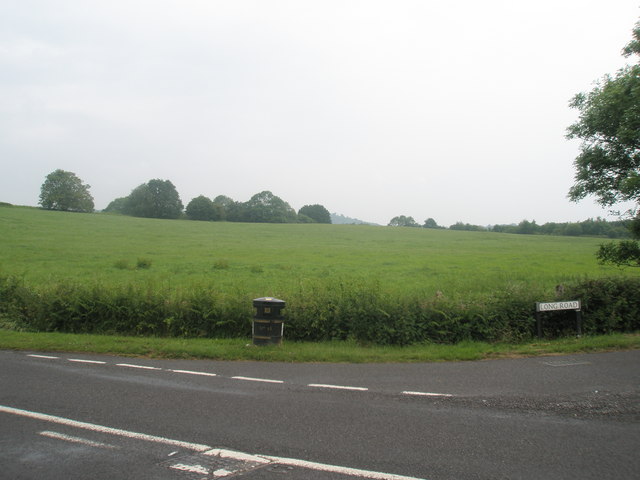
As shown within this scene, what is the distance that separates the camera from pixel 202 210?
96.8m

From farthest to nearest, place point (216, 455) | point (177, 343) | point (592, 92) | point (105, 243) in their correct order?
point (105, 243)
point (592, 92)
point (177, 343)
point (216, 455)

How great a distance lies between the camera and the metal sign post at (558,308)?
10203 mm

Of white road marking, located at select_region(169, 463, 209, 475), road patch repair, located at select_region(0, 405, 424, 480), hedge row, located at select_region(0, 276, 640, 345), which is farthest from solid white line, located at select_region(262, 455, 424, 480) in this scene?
hedge row, located at select_region(0, 276, 640, 345)

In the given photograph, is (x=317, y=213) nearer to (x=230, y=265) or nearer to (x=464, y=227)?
(x=464, y=227)

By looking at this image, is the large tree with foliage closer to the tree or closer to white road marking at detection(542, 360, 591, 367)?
white road marking at detection(542, 360, 591, 367)

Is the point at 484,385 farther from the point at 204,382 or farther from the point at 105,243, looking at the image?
the point at 105,243

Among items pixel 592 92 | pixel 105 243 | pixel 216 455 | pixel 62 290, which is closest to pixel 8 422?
pixel 216 455

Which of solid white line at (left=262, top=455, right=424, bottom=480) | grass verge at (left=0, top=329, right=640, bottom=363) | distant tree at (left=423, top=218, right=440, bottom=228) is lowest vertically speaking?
grass verge at (left=0, top=329, right=640, bottom=363)

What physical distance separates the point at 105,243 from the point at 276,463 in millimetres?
42718

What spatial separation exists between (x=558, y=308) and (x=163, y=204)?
309 feet

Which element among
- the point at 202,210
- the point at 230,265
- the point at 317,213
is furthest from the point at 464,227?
the point at 230,265

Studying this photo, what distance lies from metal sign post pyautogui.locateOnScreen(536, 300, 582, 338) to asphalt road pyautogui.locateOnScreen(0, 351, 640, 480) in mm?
2138

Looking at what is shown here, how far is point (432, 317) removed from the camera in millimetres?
10281

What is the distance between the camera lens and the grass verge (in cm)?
875
